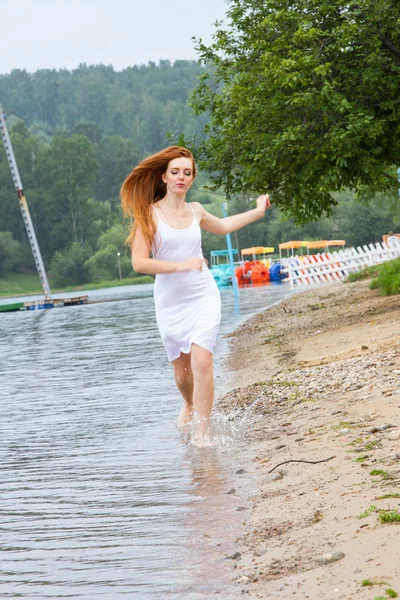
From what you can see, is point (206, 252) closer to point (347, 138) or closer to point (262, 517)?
point (347, 138)

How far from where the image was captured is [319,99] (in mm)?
16422

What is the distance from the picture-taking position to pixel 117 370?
51.5ft

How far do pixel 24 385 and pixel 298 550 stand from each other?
36.8 feet

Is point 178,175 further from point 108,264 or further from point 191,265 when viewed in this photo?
point 108,264

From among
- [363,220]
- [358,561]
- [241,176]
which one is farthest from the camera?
[363,220]

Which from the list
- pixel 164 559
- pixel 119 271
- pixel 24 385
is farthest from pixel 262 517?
pixel 119 271

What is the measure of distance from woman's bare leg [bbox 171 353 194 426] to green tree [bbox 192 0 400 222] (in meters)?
8.56

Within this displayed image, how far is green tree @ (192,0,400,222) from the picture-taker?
16391 mm

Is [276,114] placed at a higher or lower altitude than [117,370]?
higher

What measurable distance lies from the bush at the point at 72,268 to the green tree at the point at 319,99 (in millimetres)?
125624

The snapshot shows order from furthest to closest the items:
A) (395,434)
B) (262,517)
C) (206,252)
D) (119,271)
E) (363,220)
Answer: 1. (119,271)
2. (206,252)
3. (363,220)
4. (395,434)
5. (262,517)

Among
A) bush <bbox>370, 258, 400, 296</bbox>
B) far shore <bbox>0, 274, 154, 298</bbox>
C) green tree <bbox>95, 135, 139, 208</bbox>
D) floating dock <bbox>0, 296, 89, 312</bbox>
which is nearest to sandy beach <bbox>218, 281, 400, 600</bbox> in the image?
bush <bbox>370, 258, 400, 296</bbox>

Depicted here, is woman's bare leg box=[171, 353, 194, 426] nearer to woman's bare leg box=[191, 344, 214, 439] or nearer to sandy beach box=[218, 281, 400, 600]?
woman's bare leg box=[191, 344, 214, 439]

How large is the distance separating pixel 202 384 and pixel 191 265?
3.02 feet
